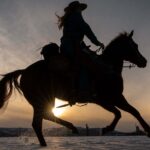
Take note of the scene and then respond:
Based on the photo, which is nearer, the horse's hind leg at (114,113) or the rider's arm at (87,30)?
the horse's hind leg at (114,113)

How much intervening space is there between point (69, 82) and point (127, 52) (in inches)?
75.0

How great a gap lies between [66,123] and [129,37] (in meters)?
3.11

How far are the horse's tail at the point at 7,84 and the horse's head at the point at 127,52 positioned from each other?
2855 mm

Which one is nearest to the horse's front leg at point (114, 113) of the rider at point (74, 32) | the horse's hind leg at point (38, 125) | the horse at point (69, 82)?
the horse at point (69, 82)

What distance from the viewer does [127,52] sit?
1198cm

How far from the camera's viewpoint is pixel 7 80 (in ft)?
41.6

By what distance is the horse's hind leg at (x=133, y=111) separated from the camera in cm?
1074

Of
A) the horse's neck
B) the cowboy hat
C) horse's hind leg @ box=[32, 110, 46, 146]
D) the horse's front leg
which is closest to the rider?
the cowboy hat

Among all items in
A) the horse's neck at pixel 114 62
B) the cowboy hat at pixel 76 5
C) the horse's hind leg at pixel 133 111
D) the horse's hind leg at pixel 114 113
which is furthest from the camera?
the horse's neck at pixel 114 62

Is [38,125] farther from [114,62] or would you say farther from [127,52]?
[127,52]

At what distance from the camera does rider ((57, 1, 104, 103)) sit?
11430 mm

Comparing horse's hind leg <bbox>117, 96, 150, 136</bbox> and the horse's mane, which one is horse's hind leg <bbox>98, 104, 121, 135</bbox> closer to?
horse's hind leg <bbox>117, 96, 150, 136</bbox>

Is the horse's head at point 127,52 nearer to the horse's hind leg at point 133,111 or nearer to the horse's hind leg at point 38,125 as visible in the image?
the horse's hind leg at point 133,111

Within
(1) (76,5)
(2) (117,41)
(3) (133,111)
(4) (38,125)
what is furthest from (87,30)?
(4) (38,125)
